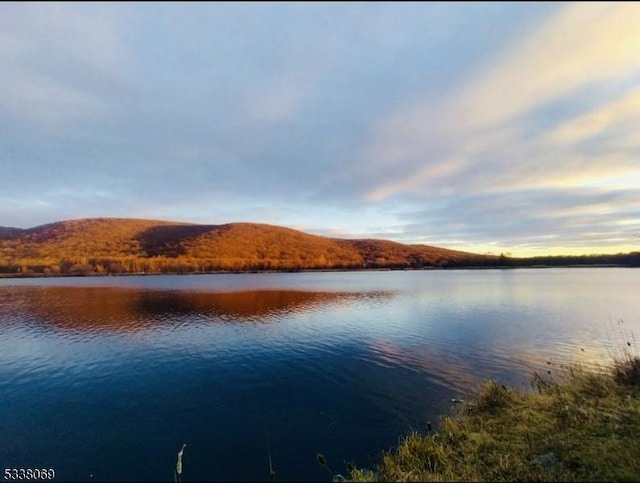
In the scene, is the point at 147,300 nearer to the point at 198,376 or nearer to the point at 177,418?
the point at 198,376

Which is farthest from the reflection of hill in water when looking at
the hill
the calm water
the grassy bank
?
the hill

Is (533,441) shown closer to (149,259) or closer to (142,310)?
(142,310)

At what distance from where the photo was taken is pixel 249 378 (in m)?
20.0

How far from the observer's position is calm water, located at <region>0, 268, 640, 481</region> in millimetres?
12305

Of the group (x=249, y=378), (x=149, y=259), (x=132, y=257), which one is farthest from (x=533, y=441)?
(x=132, y=257)

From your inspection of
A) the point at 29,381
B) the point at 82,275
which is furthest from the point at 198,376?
the point at 82,275

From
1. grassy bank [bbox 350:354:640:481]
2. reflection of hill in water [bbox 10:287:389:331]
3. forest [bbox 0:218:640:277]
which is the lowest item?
reflection of hill in water [bbox 10:287:389:331]

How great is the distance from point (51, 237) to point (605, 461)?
24367 centimetres

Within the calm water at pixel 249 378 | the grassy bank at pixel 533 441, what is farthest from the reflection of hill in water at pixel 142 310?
the grassy bank at pixel 533 441

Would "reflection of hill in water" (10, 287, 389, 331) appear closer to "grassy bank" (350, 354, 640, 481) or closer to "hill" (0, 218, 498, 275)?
"grassy bank" (350, 354, 640, 481)

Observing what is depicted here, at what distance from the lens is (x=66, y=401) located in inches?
668

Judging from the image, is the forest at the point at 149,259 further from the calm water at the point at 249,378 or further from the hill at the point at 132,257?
the calm water at the point at 249,378

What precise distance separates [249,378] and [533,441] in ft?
48.7

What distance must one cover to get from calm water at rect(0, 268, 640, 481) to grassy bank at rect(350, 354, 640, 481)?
207 centimetres
